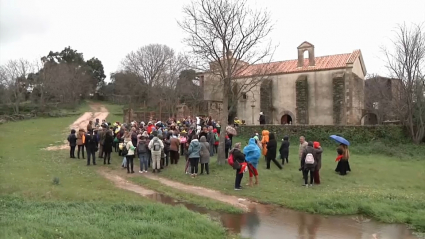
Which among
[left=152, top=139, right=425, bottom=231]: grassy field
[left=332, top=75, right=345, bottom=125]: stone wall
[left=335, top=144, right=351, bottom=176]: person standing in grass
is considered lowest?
[left=152, top=139, right=425, bottom=231]: grassy field

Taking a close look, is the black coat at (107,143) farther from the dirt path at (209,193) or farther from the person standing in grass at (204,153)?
the person standing in grass at (204,153)

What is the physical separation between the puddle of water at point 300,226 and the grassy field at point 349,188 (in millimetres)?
551

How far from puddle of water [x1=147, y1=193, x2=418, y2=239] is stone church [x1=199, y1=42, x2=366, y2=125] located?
2260cm

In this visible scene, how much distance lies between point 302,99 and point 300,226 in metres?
27.9

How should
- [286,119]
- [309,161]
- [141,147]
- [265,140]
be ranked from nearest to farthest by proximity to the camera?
[309,161] → [141,147] → [265,140] → [286,119]

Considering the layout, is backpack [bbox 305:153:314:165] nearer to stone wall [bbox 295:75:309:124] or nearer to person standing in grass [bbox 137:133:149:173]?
person standing in grass [bbox 137:133:149:173]

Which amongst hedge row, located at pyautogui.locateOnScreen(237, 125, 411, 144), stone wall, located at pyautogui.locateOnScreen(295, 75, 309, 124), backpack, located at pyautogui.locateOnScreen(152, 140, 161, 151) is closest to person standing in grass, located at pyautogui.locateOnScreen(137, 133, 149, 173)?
backpack, located at pyautogui.locateOnScreen(152, 140, 161, 151)

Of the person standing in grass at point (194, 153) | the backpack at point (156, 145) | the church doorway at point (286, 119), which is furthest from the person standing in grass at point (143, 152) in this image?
the church doorway at point (286, 119)

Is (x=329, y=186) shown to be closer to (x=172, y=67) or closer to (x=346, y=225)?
(x=346, y=225)

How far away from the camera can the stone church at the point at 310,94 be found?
33.6m

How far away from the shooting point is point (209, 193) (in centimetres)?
1231

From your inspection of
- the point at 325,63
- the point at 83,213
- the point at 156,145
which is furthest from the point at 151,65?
the point at 83,213

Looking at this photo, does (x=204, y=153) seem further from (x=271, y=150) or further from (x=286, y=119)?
(x=286, y=119)

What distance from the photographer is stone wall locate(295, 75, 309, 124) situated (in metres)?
35.3
